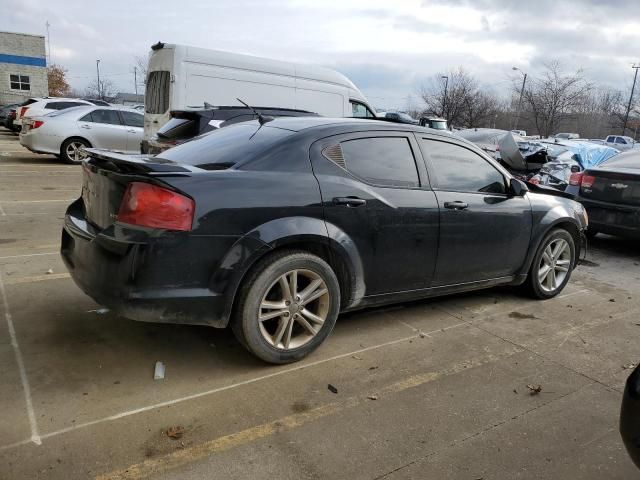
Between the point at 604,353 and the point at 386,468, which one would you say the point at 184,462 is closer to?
the point at 386,468

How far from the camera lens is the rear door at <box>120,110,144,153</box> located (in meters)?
14.3

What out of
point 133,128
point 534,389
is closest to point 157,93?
point 133,128

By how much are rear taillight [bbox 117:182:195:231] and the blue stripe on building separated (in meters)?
49.6

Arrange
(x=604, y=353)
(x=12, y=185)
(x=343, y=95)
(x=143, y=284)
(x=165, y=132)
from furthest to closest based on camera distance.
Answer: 1. (x=343, y=95)
2. (x=12, y=185)
3. (x=165, y=132)
4. (x=604, y=353)
5. (x=143, y=284)

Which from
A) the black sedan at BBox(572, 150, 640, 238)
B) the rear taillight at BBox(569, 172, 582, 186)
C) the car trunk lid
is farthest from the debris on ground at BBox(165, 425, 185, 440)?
the rear taillight at BBox(569, 172, 582, 186)

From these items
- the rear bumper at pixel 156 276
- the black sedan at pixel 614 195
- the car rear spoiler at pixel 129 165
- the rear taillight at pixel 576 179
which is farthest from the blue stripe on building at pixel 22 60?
the rear bumper at pixel 156 276

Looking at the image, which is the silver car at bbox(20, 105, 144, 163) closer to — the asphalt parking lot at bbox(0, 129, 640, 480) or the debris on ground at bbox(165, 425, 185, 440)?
the asphalt parking lot at bbox(0, 129, 640, 480)

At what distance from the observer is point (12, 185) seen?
10148 mm

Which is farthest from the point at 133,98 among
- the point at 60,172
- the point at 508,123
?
the point at 60,172

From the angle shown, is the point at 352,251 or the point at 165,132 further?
the point at 165,132

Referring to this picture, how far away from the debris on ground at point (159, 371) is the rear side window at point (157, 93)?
25.3ft

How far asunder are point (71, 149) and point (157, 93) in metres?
4.85

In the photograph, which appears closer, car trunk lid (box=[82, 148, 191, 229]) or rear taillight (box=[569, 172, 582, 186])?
car trunk lid (box=[82, 148, 191, 229])

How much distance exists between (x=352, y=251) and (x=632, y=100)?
53.0 metres
